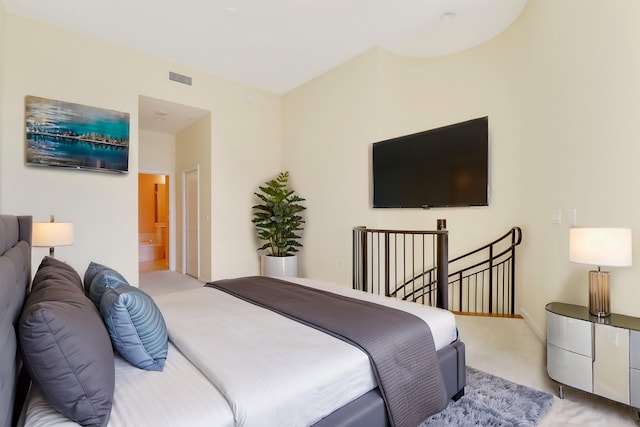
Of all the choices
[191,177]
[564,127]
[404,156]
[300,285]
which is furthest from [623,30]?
[191,177]

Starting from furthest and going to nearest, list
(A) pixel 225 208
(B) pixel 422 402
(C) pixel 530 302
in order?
(A) pixel 225 208 < (C) pixel 530 302 < (B) pixel 422 402

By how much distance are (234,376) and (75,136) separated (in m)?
4.12

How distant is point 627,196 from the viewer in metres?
2.04

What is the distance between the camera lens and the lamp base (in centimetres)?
201

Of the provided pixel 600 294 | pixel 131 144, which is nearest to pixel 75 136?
pixel 131 144

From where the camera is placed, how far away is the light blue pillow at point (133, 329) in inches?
49.6

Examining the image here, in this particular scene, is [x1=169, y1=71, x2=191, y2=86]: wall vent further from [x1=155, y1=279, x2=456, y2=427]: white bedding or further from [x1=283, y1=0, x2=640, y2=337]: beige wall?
[x1=155, y1=279, x2=456, y2=427]: white bedding

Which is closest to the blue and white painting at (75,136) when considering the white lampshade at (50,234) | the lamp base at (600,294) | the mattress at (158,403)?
the white lampshade at (50,234)

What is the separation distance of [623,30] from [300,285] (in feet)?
9.10

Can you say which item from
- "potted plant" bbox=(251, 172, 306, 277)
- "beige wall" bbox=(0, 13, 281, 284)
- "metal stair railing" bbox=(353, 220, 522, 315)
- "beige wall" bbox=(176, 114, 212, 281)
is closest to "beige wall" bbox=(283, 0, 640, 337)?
"metal stair railing" bbox=(353, 220, 522, 315)

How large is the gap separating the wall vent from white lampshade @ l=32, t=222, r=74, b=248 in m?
2.85

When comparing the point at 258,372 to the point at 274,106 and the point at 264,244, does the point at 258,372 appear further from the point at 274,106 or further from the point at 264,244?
the point at 274,106

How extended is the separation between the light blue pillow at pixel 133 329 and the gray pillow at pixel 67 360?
18 cm

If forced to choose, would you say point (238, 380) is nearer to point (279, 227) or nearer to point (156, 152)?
point (279, 227)
